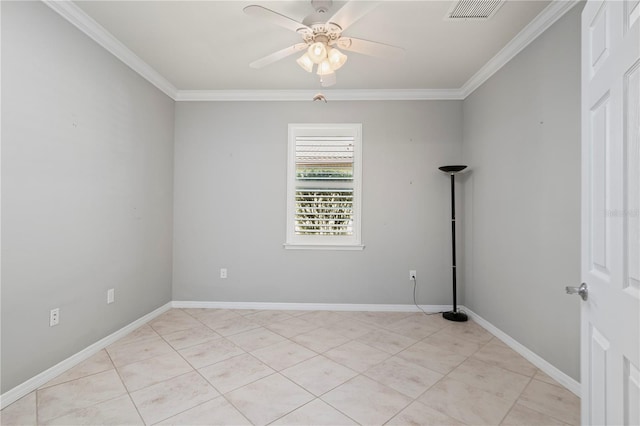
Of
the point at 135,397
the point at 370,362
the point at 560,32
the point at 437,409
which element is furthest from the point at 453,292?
the point at 135,397

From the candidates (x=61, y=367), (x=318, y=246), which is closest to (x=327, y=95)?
(x=318, y=246)

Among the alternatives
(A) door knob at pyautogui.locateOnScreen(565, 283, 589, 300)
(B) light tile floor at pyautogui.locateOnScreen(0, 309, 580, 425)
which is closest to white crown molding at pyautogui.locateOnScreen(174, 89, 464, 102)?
(B) light tile floor at pyautogui.locateOnScreen(0, 309, 580, 425)

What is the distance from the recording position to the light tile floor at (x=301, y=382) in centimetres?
162

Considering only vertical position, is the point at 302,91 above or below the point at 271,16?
above

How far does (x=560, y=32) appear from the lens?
78.8 inches

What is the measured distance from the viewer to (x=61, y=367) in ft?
6.71

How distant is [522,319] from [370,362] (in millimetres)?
1367

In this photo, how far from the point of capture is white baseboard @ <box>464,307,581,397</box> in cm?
190

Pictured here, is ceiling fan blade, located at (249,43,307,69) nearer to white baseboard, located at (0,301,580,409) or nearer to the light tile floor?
the light tile floor

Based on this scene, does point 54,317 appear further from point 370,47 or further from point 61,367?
point 370,47

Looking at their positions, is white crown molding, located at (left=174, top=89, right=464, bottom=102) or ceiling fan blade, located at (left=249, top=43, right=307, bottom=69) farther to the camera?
white crown molding, located at (left=174, top=89, right=464, bottom=102)

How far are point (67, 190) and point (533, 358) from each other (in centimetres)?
384

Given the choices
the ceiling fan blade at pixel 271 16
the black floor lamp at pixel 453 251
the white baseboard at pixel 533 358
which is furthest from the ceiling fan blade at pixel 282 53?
the white baseboard at pixel 533 358
